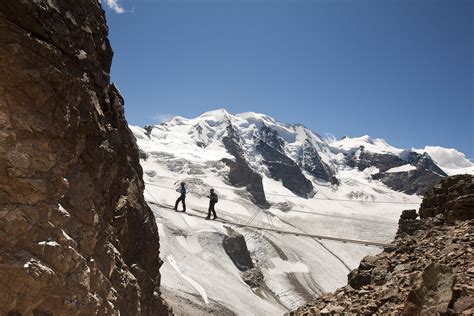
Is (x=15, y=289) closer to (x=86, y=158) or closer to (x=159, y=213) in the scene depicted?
(x=86, y=158)

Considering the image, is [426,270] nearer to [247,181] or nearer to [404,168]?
[247,181]

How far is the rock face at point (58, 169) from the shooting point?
378 inches

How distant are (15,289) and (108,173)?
17.1 feet

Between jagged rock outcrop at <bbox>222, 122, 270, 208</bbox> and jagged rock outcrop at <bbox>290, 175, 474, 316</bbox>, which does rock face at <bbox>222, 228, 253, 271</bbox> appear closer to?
jagged rock outcrop at <bbox>290, 175, 474, 316</bbox>

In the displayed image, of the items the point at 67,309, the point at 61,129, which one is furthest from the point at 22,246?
the point at 61,129

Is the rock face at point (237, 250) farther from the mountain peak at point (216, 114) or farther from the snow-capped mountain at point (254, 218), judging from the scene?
the mountain peak at point (216, 114)

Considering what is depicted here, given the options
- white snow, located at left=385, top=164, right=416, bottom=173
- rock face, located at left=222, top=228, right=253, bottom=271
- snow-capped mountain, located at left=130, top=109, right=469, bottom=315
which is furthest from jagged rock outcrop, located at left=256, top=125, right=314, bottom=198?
rock face, located at left=222, top=228, right=253, bottom=271

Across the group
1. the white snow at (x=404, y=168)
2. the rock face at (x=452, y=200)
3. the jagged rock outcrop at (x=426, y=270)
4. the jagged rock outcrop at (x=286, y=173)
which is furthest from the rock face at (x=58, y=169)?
the white snow at (x=404, y=168)

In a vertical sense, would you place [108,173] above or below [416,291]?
above

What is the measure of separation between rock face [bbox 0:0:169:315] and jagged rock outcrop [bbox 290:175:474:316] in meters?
5.89

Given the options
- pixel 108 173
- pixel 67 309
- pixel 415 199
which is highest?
pixel 415 199

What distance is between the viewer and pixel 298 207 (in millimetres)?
118125

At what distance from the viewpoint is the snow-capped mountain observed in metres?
30.0

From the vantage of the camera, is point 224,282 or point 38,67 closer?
point 38,67
